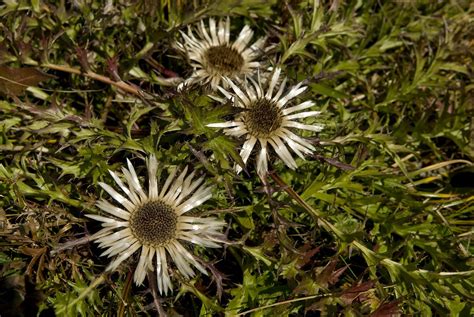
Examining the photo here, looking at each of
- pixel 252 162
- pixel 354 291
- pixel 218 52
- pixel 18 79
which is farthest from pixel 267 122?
pixel 18 79

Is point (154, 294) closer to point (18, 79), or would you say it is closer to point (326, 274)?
point (326, 274)

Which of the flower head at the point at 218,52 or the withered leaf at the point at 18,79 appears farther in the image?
the flower head at the point at 218,52

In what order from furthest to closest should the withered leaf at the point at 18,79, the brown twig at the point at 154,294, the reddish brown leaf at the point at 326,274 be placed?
1. the withered leaf at the point at 18,79
2. the reddish brown leaf at the point at 326,274
3. the brown twig at the point at 154,294

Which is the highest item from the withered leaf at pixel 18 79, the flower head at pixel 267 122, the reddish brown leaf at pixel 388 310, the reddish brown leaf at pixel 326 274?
the withered leaf at pixel 18 79

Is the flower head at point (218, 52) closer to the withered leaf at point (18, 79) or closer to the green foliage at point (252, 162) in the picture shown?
the green foliage at point (252, 162)

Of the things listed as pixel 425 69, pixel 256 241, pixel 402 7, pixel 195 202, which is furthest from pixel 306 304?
pixel 402 7

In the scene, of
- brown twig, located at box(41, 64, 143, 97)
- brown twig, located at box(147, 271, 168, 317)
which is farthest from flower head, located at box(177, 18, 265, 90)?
brown twig, located at box(147, 271, 168, 317)

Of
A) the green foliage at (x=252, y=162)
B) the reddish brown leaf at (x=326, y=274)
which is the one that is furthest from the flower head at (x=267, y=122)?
the reddish brown leaf at (x=326, y=274)

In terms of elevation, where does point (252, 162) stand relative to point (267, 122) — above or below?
below
